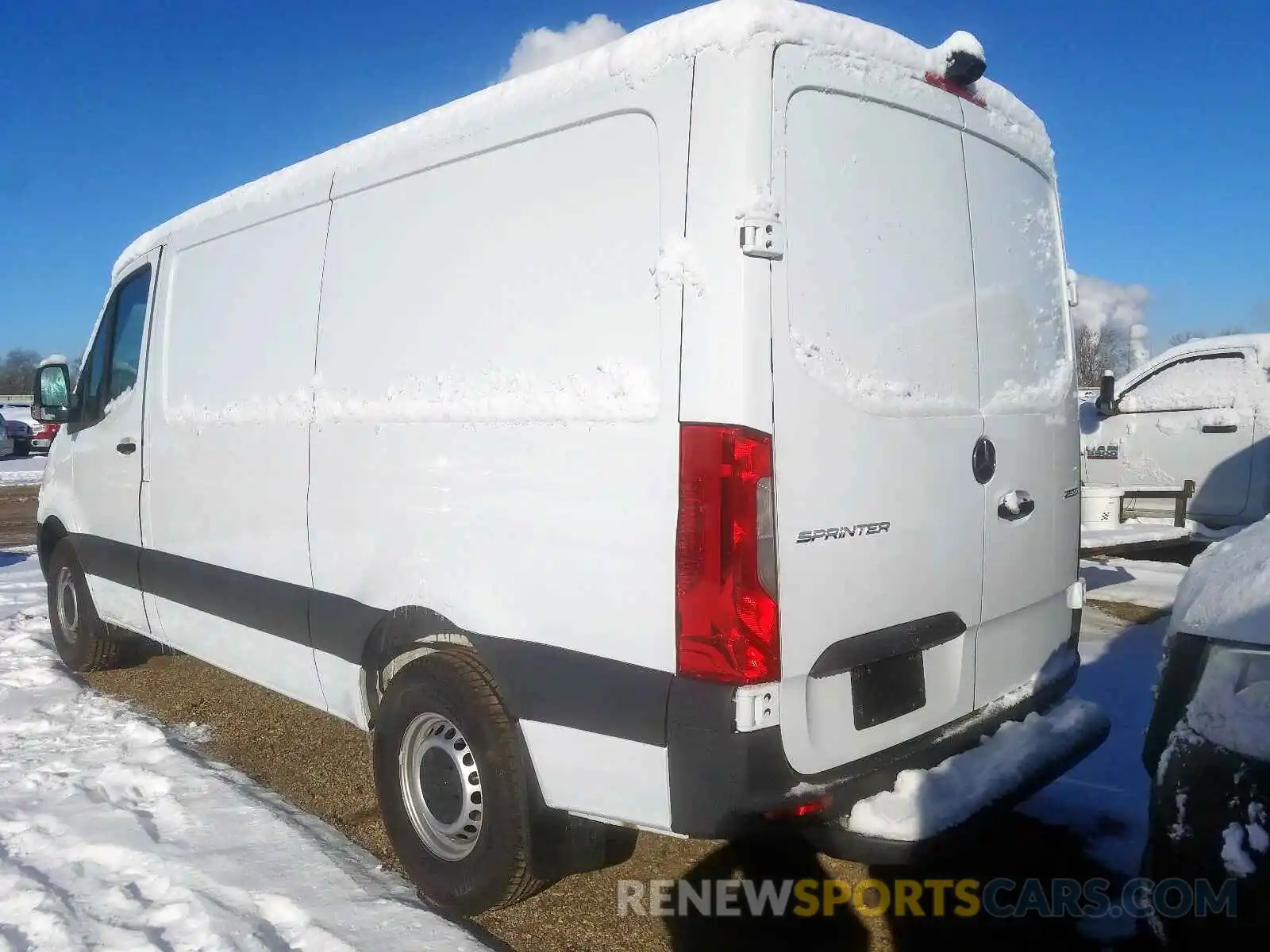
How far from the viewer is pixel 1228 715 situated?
2025 millimetres

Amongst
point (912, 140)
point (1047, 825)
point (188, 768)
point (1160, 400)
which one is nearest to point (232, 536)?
point (188, 768)

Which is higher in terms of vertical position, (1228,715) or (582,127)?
(582,127)

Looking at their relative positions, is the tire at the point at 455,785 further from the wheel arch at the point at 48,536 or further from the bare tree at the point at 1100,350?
the bare tree at the point at 1100,350

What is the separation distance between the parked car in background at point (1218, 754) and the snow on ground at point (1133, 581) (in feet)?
17.0

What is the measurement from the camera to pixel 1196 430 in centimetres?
930

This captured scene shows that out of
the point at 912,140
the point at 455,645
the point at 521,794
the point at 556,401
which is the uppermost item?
the point at 912,140

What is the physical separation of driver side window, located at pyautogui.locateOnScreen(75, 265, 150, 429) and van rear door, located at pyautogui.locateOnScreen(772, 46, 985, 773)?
368cm

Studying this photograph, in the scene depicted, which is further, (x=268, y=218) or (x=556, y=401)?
(x=268, y=218)

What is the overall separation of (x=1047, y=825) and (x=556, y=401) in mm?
2495

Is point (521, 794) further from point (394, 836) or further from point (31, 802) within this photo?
point (31, 802)

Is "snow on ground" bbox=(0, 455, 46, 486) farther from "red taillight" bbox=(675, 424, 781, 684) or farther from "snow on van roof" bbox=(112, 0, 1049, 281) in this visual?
"red taillight" bbox=(675, 424, 781, 684)

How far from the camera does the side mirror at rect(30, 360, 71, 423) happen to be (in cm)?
539

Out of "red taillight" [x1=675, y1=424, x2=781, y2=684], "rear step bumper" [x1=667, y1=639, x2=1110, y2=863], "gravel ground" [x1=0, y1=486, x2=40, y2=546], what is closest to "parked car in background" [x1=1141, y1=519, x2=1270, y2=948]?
A: "rear step bumper" [x1=667, y1=639, x2=1110, y2=863]

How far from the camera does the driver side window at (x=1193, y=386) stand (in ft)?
29.8
